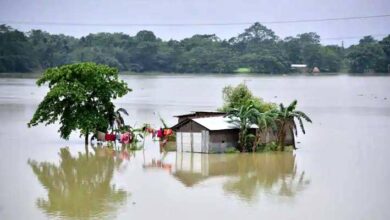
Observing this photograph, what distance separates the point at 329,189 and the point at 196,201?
431 cm

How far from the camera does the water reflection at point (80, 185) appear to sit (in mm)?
19922

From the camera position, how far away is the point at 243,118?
28328 millimetres

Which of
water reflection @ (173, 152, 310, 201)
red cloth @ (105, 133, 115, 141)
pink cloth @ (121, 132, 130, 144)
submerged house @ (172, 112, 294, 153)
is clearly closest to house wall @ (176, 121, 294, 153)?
submerged house @ (172, 112, 294, 153)

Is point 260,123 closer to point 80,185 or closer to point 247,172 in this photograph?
point 247,172

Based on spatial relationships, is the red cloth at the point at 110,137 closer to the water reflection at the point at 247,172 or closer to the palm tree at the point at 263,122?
the water reflection at the point at 247,172

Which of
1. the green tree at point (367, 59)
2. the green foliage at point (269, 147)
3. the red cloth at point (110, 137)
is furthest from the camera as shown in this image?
the green tree at point (367, 59)

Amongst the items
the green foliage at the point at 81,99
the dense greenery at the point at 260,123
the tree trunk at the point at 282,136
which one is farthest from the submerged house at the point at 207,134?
the green foliage at the point at 81,99

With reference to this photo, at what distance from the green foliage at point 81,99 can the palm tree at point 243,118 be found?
202 inches

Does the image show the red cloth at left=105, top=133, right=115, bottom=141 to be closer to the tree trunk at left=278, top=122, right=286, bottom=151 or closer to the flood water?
the flood water

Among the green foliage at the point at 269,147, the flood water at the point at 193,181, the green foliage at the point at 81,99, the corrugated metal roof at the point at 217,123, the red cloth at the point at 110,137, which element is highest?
the green foliage at the point at 81,99

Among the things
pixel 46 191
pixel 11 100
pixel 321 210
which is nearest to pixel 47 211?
pixel 46 191

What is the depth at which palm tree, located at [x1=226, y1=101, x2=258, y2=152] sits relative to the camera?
2833 cm

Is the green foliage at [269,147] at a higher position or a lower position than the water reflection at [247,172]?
higher

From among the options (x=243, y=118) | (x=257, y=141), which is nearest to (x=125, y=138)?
(x=243, y=118)
